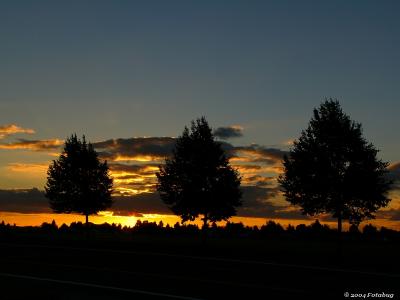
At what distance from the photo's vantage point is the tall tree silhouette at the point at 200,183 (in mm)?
39562

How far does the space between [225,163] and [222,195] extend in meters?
2.79

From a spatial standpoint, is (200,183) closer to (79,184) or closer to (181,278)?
(79,184)

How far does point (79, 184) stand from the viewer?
46562 mm

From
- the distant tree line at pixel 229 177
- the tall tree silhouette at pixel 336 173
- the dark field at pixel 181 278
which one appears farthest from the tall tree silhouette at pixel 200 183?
the dark field at pixel 181 278

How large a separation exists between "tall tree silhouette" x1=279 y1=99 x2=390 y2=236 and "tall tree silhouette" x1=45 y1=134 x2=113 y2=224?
64.4 ft

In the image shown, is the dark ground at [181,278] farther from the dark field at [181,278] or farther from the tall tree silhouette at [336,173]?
the tall tree silhouette at [336,173]

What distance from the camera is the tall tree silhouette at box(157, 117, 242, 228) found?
3956cm

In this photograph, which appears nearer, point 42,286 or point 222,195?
point 42,286

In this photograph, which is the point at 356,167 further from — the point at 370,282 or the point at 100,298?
the point at 100,298

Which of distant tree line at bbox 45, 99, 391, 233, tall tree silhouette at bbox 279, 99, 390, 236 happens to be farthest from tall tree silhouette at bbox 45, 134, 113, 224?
tall tree silhouette at bbox 279, 99, 390, 236

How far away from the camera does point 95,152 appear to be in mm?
48500

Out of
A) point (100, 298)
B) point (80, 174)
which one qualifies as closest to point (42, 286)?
point (100, 298)

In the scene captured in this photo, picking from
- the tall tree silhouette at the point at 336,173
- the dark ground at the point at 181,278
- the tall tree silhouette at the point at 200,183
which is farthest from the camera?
the tall tree silhouette at the point at 200,183

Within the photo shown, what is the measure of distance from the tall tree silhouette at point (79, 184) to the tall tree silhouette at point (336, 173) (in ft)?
64.4
